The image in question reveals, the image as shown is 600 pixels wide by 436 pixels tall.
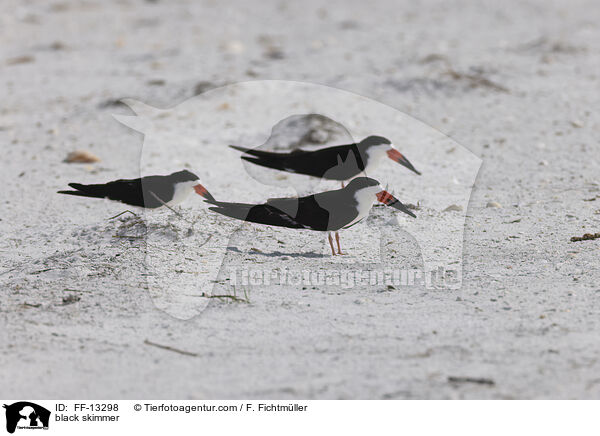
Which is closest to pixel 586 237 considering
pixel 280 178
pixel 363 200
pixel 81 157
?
pixel 363 200

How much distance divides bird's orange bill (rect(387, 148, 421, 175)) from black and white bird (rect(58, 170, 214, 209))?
1.42 metres

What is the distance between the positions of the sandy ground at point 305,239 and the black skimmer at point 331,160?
0.37 m

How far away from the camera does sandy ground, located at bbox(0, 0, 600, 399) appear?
120 inches

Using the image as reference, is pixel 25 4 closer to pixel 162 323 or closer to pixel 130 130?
pixel 130 130

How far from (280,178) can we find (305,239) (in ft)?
3.65

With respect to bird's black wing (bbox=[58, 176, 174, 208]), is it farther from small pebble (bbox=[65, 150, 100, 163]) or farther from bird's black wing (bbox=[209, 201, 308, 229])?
small pebble (bbox=[65, 150, 100, 163])

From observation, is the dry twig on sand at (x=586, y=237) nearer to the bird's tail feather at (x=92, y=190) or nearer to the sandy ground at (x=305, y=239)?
the sandy ground at (x=305, y=239)

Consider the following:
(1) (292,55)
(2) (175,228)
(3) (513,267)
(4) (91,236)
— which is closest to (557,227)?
(3) (513,267)

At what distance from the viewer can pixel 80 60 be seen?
8305 mm

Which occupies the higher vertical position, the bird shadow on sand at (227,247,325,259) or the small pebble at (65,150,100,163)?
the small pebble at (65,150,100,163)

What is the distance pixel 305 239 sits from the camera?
14.5 feet
